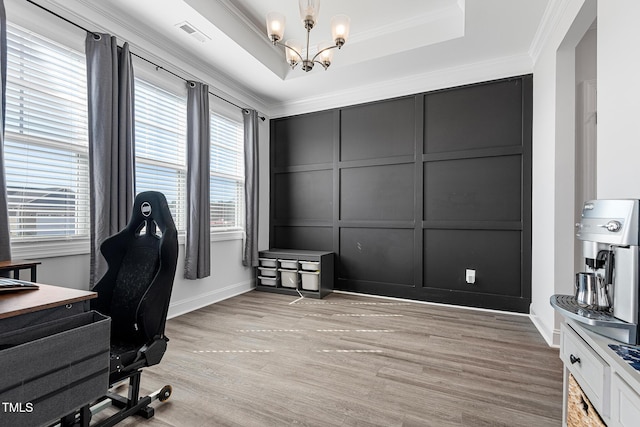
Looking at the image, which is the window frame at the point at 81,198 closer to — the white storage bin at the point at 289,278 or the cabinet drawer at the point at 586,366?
the white storage bin at the point at 289,278

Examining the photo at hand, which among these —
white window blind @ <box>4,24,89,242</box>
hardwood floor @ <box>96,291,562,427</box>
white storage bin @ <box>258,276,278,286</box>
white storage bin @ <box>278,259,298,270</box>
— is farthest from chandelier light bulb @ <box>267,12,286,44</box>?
white storage bin @ <box>258,276,278,286</box>

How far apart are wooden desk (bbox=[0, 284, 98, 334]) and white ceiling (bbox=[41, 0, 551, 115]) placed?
233cm

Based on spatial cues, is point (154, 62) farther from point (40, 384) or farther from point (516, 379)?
point (516, 379)

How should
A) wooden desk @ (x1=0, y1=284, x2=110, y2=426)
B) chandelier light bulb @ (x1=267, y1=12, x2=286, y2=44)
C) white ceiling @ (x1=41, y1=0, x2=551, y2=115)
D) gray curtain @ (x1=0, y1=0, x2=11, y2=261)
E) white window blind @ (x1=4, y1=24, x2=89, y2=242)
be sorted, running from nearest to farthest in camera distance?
wooden desk @ (x1=0, y1=284, x2=110, y2=426) < gray curtain @ (x1=0, y1=0, x2=11, y2=261) < white window blind @ (x1=4, y1=24, x2=89, y2=242) < chandelier light bulb @ (x1=267, y1=12, x2=286, y2=44) < white ceiling @ (x1=41, y1=0, x2=551, y2=115)

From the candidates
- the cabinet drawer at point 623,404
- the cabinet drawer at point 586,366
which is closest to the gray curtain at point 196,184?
the cabinet drawer at point 586,366

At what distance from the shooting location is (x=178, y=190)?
3.44m

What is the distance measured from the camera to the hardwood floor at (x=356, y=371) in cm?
166

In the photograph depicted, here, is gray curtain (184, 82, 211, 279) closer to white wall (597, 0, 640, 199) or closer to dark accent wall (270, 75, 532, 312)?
dark accent wall (270, 75, 532, 312)

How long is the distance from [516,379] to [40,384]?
2580 mm

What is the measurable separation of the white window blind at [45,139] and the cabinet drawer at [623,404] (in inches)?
130

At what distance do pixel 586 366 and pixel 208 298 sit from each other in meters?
3.60

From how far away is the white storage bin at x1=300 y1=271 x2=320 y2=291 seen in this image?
4043 mm

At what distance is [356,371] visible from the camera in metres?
2.13

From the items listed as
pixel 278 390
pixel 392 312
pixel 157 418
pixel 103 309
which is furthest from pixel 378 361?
pixel 103 309
